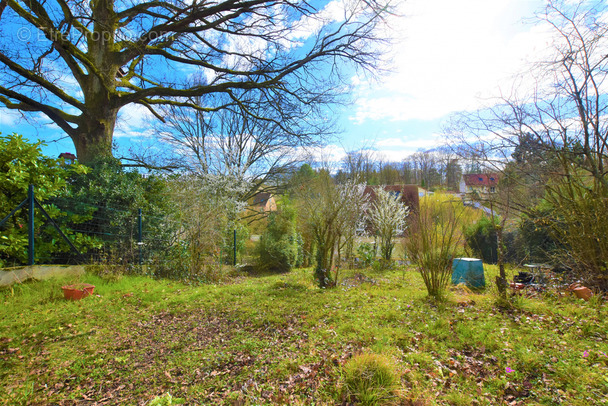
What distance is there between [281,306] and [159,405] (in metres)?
2.84

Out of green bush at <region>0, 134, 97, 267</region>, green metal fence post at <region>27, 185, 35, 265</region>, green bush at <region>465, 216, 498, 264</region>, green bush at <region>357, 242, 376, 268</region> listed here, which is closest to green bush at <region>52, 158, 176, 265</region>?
green bush at <region>0, 134, 97, 267</region>

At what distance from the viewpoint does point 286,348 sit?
11.3ft

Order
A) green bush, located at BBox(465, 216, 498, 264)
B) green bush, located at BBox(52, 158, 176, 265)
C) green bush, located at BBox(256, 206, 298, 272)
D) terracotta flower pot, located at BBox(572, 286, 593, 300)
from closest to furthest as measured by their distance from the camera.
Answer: terracotta flower pot, located at BBox(572, 286, 593, 300) < green bush, located at BBox(52, 158, 176, 265) < green bush, located at BBox(465, 216, 498, 264) < green bush, located at BBox(256, 206, 298, 272)

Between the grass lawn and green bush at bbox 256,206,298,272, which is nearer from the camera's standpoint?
the grass lawn

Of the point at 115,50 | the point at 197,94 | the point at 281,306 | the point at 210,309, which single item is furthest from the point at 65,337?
the point at 115,50

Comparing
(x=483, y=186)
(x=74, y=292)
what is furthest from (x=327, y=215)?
(x=74, y=292)

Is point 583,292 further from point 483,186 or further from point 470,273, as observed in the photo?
point 483,186

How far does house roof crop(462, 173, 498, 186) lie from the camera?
23.6 feet

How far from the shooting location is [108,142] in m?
7.82

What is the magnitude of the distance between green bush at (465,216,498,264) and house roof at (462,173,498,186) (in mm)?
3452

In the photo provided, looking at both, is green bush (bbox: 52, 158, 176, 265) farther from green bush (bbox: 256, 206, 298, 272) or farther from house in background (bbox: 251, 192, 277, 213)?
house in background (bbox: 251, 192, 277, 213)

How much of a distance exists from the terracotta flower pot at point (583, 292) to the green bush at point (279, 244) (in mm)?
8958

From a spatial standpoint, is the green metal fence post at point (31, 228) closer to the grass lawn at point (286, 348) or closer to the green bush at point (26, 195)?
the green bush at point (26, 195)

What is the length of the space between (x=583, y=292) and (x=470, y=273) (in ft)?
7.16
